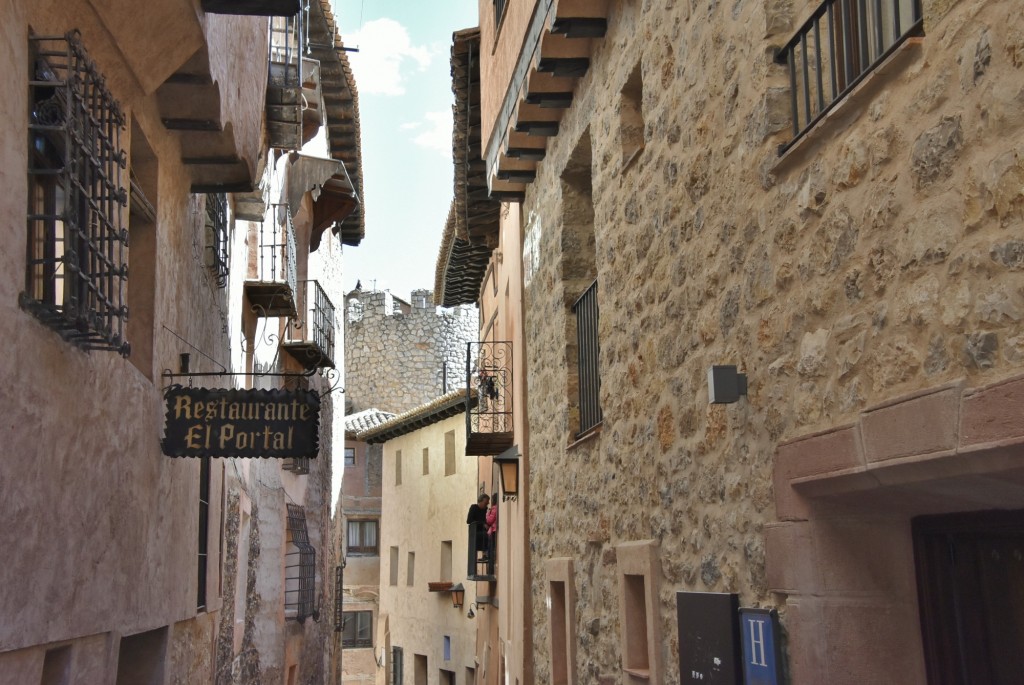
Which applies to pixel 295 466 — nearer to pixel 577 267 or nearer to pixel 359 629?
pixel 577 267

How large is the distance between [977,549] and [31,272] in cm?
445

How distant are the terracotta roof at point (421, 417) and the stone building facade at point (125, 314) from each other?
1140 cm

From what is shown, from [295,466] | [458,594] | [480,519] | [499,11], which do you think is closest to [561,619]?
[499,11]

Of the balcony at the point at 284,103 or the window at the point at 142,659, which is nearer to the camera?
the window at the point at 142,659

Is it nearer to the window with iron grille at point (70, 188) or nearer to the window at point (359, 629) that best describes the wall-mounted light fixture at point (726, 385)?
the window with iron grille at point (70, 188)

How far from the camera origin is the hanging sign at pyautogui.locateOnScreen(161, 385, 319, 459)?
861 centimetres

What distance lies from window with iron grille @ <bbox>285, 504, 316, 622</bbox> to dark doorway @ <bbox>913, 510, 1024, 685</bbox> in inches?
642

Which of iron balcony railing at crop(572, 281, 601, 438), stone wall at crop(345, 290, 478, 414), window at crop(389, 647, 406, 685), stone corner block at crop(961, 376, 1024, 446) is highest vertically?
stone wall at crop(345, 290, 478, 414)

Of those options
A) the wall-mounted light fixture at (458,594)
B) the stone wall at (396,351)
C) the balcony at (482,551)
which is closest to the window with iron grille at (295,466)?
the balcony at (482,551)

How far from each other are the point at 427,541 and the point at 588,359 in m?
22.0

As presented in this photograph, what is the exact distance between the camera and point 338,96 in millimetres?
22500

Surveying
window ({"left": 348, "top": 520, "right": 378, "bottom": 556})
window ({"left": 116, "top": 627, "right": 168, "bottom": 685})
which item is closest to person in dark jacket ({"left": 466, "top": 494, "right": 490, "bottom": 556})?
window ({"left": 116, "top": 627, "right": 168, "bottom": 685})

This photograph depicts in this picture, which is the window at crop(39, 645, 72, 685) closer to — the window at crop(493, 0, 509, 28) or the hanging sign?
the hanging sign

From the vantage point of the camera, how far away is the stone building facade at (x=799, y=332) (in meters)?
3.74
